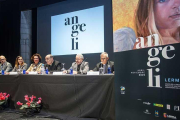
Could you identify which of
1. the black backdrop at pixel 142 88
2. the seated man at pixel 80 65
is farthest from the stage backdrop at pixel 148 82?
the seated man at pixel 80 65

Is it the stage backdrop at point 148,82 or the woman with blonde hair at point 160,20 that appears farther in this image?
the woman with blonde hair at point 160,20

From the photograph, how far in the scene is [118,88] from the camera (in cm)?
133

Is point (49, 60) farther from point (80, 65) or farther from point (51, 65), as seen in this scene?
point (80, 65)

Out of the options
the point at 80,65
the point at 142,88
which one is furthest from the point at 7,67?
the point at 142,88

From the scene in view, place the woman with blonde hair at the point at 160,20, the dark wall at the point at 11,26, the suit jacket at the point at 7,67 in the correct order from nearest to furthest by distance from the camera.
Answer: the woman with blonde hair at the point at 160,20, the suit jacket at the point at 7,67, the dark wall at the point at 11,26

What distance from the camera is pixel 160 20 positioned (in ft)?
11.2

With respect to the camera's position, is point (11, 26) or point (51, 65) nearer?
point (51, 65)

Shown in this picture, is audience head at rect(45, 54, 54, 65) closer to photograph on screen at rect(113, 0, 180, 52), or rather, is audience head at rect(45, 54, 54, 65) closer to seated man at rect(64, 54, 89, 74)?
seated man at rect(64, 54, 89, 74)

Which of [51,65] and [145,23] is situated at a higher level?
[145,23]

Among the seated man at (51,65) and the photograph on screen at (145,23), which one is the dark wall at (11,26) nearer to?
the seated man at (51,65)

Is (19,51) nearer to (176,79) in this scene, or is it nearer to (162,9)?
(162,9)

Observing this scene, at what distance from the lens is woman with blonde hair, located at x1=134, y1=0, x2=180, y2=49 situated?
3.19 m

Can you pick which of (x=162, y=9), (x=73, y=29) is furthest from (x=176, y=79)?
(x=73, y=29)

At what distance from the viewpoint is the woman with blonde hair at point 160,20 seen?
3.19m
